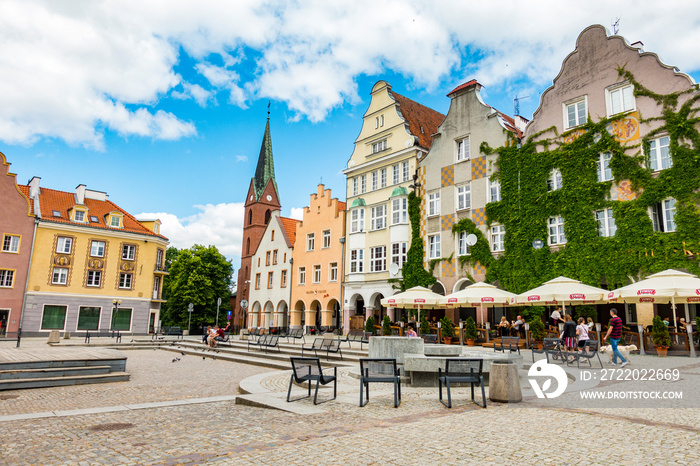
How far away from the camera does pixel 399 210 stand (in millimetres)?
33406

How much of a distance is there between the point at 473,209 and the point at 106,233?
33805 millimetres

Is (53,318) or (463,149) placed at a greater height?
(463,149)

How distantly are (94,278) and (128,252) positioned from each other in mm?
3818

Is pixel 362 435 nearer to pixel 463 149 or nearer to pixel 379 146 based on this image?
pixel 463 149

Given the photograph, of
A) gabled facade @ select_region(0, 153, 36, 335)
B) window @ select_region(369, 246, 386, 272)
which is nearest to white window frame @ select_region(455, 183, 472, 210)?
window @ select_region(369, 246, 386, 272)

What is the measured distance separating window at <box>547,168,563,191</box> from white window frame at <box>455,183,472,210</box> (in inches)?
195

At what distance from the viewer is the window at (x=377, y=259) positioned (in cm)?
3453

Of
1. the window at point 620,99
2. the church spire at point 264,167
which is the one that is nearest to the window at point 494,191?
the window at point 620,99

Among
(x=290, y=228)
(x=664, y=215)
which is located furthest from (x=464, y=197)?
(x=290, y=228)

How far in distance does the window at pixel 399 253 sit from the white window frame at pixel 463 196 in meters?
4.98

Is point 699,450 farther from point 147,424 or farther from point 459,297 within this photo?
point 459,297

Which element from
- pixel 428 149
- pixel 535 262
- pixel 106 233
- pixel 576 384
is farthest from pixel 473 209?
pixel 106 233

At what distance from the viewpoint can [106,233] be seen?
44562mm

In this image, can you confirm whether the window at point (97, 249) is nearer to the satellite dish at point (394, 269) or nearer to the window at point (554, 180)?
the satellite dish at point (394, 269)
